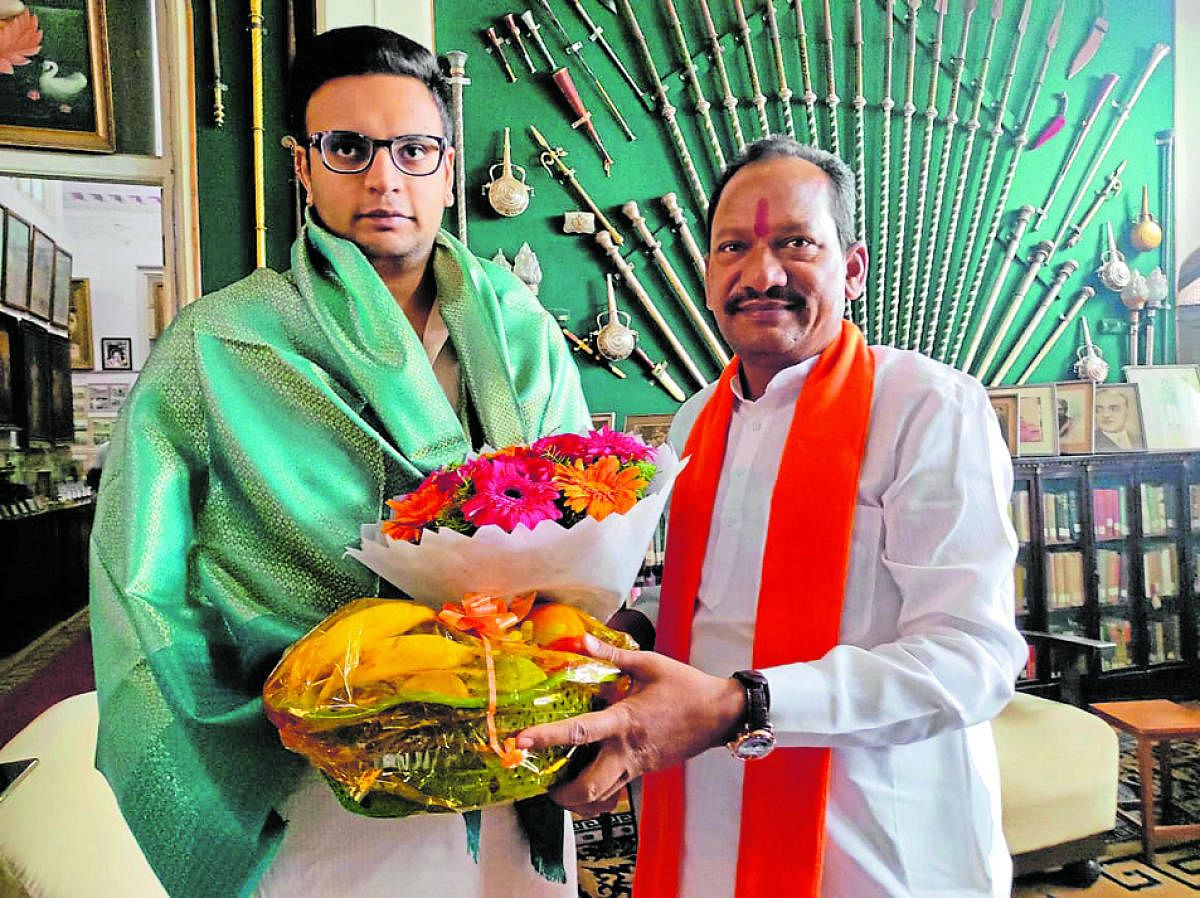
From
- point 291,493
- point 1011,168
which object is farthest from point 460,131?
point 291,493

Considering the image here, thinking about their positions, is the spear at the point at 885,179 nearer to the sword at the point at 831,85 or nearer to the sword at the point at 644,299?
the sword at the point at 831,85

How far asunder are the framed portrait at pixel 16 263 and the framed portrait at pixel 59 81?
14.7 inches

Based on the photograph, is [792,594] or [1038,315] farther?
[1038,315]

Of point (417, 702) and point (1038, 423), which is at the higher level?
point (1038, 423)

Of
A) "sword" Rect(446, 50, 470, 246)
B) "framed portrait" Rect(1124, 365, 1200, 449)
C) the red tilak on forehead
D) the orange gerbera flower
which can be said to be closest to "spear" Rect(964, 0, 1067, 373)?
"framed portrait" Rect(1124, 365, 1200, 449)

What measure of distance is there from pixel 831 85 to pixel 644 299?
1329mm

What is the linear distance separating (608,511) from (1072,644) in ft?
9.57

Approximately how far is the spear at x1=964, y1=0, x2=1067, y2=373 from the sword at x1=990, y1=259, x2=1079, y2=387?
26cm

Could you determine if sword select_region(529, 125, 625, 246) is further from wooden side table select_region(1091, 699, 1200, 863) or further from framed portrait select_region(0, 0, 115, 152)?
wooden side table select_region(1091, 699, 1200, 863)

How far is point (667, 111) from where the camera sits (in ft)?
12.8

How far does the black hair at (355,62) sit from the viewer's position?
1.23 meters

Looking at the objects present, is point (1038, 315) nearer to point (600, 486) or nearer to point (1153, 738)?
point (1153, 738)

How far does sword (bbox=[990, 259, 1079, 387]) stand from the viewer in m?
4.63

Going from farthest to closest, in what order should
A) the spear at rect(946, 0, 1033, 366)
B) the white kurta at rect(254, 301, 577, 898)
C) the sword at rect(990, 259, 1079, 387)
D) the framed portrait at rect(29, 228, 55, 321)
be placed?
the sword at rect(990, 259, 1079, 387) → the spear at rect(946, 0, 1033, 366) → the framed portrait at rect(29, 228, 55, 321) → the white kurta at rect(254, 301, 577, 898)
